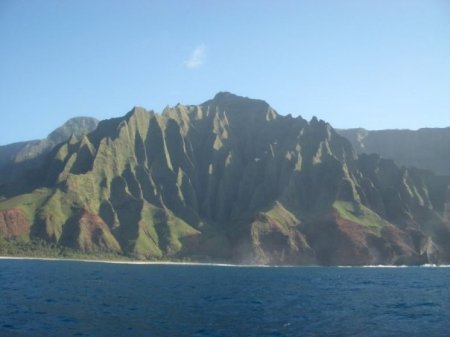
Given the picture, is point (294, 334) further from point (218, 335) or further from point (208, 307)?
point (208, 307)

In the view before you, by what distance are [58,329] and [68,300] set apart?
28775 millimetres

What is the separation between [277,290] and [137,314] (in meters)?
50.3

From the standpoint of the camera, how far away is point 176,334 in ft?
197

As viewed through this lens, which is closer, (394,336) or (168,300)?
(394,336)

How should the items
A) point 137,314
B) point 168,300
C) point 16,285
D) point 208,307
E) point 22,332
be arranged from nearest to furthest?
point 22,332 < point 137,314 < point 208,307 < point 168,300 < point 16,285

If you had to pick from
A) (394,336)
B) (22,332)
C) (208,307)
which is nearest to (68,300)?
(208,307)

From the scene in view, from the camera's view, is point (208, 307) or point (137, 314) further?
point (208, 307)

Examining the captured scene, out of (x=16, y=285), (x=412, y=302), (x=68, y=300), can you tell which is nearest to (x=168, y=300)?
(x=68, y=300)

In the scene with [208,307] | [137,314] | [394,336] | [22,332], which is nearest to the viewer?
[22,332]

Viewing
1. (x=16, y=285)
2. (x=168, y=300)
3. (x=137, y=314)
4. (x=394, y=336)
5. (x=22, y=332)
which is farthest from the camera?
(x=16, y=285)

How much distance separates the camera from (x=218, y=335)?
60.3 m

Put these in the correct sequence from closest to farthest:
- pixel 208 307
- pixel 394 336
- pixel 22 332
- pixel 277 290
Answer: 1. pixel 22 332
2. pixel 394 336
3. pixel 208 307
4. pixel 277 290

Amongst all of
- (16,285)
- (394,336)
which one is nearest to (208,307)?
(394,336)

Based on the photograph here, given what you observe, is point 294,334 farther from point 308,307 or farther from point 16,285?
point 16,285
